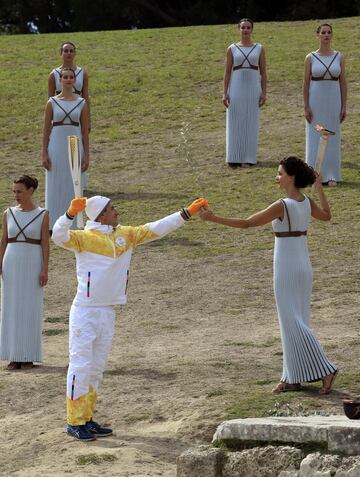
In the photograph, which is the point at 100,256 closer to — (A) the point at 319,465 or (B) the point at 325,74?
(A) the point at 319,465

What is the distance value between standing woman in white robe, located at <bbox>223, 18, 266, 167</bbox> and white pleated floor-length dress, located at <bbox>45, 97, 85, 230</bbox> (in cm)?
307

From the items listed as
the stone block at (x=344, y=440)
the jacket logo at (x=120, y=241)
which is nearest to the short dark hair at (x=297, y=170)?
the jacket logo at (x=120, y=241)

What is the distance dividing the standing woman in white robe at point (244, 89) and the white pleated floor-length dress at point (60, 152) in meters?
3.07

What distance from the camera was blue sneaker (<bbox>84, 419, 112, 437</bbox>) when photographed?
35.1ft

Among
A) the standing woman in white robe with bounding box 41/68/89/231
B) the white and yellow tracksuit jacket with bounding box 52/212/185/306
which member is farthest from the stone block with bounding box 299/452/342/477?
the standing woman in white robe with bounding box 41/68/89/231

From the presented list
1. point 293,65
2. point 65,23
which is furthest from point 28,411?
point 65,23

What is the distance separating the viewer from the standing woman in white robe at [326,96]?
737 inches

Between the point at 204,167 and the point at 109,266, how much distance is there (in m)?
10.6

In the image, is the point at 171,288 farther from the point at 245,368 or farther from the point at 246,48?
the point at 246,48

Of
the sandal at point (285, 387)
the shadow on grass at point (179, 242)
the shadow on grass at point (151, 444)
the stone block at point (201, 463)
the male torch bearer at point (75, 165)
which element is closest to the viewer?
the stone block at point (201, 463)

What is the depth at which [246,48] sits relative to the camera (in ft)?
64.9

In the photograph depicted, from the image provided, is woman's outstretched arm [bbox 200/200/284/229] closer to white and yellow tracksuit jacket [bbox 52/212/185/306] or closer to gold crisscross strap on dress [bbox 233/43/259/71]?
white and yellow tracksuit jacket [bbox 52/212/185/306]

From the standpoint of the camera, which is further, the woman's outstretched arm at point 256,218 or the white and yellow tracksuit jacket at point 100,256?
the woman's outstretched arm at point 256,218

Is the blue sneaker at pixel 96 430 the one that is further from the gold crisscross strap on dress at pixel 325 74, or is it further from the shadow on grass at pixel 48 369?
the gold crisscross strap on dress at pixel 325 74
